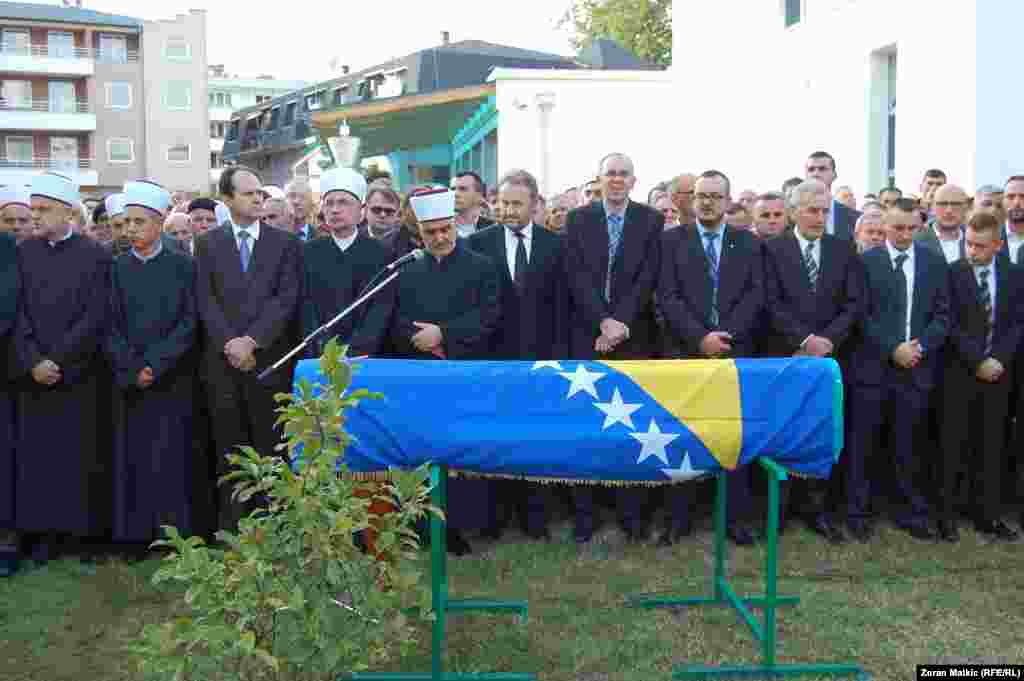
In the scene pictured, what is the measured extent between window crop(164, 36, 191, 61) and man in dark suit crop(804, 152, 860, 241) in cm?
5784

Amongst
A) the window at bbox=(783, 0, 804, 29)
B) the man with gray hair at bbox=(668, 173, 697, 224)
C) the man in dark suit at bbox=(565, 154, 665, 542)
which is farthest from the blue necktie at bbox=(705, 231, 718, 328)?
the window at bbox=(783, 0, 804, 29)

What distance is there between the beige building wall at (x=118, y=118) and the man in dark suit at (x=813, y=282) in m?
55.8

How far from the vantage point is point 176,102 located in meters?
60.9

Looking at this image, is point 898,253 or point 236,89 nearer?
point 898,253

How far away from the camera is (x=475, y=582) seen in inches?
235

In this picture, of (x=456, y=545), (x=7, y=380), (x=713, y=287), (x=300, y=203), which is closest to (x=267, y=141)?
(x=300, y=203)

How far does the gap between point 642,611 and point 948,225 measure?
3.63m

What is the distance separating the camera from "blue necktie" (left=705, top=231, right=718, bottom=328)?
6.66m

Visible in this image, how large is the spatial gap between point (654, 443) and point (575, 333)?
2174mm

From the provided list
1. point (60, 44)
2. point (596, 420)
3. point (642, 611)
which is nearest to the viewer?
point (596, 420)

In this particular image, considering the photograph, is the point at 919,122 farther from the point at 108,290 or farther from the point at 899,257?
the point at 108,290

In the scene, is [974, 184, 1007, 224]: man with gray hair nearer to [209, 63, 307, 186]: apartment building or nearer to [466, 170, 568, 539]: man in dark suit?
[466, 170, 568, 539]: man in dark suit

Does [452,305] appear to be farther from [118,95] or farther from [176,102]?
[176,102]

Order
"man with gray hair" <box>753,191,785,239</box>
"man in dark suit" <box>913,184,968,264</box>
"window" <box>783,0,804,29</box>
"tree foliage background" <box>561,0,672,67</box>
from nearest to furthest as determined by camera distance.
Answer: "man with gray hair" <box>753,191,785,239</box> → "man in dark suit" <box>913,184,968,264</box> → "window" <box>783,0,804,29</box> → "tree foliage background" <box>561,0,672,67</box>
